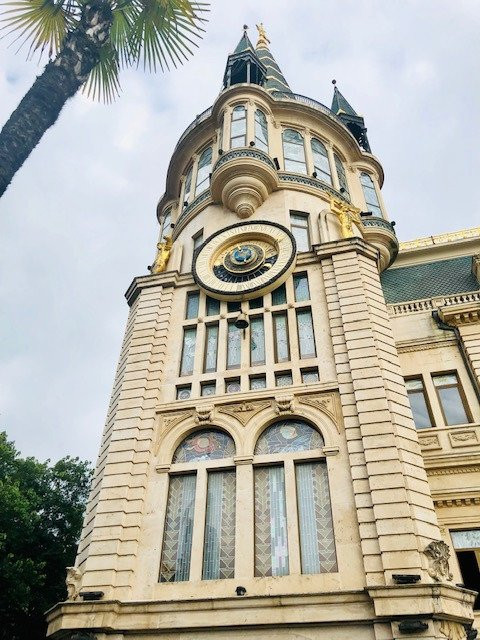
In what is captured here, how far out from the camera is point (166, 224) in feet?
101

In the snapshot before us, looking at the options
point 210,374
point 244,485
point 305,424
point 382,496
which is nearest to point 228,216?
point 210,374

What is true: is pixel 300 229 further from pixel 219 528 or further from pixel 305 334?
pixel 219 528

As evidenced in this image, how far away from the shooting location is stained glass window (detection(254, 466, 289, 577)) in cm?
1369

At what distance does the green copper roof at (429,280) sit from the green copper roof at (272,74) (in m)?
15.8

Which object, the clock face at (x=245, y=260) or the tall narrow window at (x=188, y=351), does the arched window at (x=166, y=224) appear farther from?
the tall narrow window at (x=188, y=351)

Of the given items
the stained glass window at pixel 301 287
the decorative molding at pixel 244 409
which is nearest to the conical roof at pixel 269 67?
the stained glass window at pixel 301 287

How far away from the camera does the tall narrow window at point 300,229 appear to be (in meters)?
23.3

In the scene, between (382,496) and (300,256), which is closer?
(382,496)

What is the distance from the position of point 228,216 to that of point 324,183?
17.7 ft

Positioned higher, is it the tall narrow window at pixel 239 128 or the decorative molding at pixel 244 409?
the tall narrow window at pixel 239 128

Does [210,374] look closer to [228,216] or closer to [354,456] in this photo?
[354,456]

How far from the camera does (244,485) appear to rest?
50.1 ft

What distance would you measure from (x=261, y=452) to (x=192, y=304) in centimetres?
776

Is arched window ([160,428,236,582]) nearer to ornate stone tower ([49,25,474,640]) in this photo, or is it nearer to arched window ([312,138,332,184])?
ornate stone tower ([49,25,474,640])
